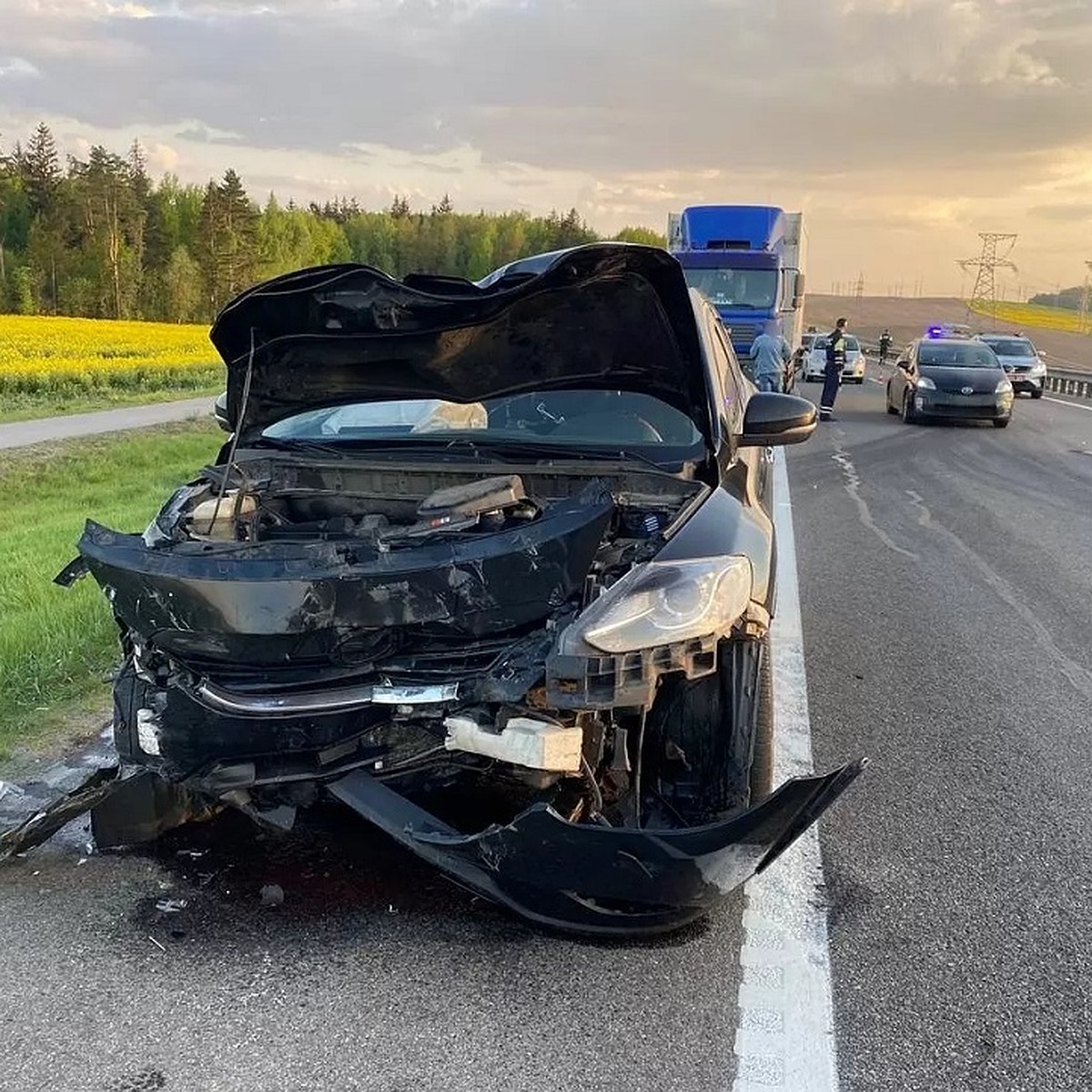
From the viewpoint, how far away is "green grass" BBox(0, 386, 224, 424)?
20188 mm

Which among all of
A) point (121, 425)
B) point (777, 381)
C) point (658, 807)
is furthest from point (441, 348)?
point (121, 425)

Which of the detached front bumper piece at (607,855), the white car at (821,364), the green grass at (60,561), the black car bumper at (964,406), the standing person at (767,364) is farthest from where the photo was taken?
the white car at (821,364)

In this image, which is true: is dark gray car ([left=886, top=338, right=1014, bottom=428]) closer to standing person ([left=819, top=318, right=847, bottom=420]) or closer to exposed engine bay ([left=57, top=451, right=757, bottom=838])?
standing person ([left=819, top=318, right=847, bottom=420])

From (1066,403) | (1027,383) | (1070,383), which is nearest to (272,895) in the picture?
(1066,403)

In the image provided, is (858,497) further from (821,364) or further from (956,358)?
(821,364)

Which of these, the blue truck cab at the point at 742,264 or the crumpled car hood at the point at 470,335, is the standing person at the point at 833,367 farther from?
the crumpled car hood at the point at 470,335

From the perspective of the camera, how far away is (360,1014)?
2641 millimetres

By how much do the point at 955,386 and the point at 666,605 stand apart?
55.6 ft

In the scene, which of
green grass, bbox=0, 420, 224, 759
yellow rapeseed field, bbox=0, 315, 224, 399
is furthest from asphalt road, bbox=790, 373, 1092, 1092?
yellow rapeseed field, bbox=0, 315, 224, 399

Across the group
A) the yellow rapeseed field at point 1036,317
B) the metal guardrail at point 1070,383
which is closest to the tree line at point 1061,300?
the yellow rapeseed field at point 1036,317

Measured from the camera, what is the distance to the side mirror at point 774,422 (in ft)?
14.1

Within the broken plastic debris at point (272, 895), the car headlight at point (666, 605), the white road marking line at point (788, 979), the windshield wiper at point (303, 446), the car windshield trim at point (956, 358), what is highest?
the windshield wiper at point (303, 446)

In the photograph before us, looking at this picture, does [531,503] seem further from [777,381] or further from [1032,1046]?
[777,381]

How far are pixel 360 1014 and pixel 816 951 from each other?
3.98ft
